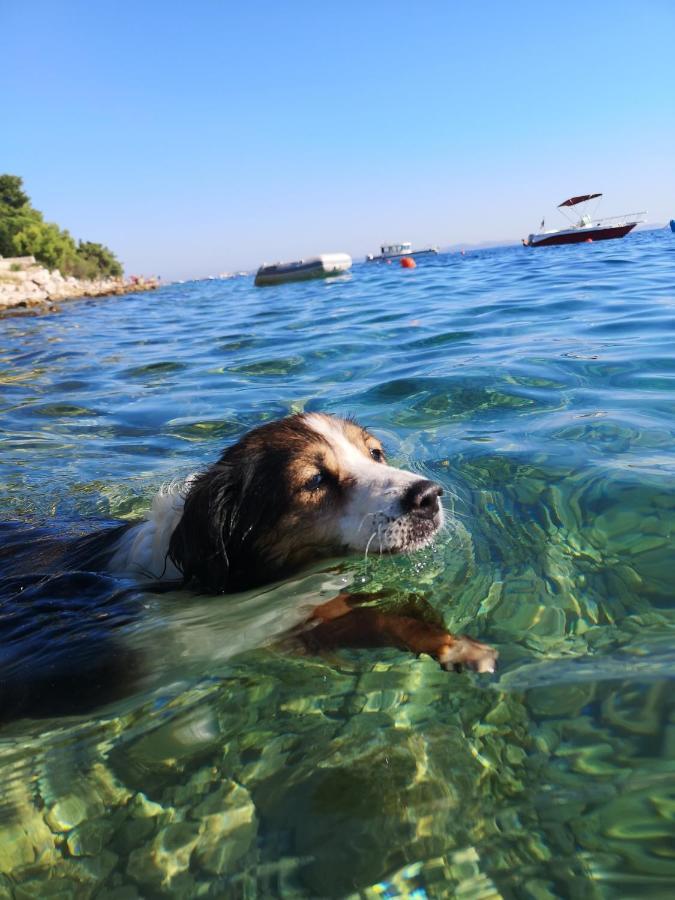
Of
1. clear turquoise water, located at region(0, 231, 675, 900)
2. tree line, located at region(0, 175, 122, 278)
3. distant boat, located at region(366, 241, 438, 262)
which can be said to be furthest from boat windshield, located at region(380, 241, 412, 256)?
clear turquoise water, located at region(0, 231, 675, 900)

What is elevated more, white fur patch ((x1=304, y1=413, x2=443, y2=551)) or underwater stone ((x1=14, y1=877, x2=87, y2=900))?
white fur patch ((x1=304, y1=413, x2=443, y2=551))

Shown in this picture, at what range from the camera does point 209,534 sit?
12.1 feet

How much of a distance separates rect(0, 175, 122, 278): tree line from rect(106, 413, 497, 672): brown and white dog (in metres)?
81.2

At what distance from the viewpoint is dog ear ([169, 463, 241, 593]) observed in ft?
12.1

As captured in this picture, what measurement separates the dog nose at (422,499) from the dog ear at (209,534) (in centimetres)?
97

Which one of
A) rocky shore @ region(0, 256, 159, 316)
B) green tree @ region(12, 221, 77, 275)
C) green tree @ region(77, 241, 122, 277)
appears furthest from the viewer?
green tree @ region(77, 241, 122, 277)

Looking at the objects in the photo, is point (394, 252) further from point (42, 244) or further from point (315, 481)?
point (315, 481)

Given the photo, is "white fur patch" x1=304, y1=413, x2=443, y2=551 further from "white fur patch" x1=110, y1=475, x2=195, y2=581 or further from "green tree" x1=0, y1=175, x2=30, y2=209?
"green tree" x1=0, y1=175, x2=30, y2=209

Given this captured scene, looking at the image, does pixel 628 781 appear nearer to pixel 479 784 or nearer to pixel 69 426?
pixel 479 784

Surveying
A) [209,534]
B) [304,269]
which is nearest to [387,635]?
[209,534]

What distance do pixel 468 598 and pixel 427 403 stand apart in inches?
162

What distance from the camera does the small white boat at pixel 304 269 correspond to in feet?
155

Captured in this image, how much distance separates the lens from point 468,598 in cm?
322

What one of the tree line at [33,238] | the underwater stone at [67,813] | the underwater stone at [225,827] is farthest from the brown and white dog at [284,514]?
the tree line at [33,238]
